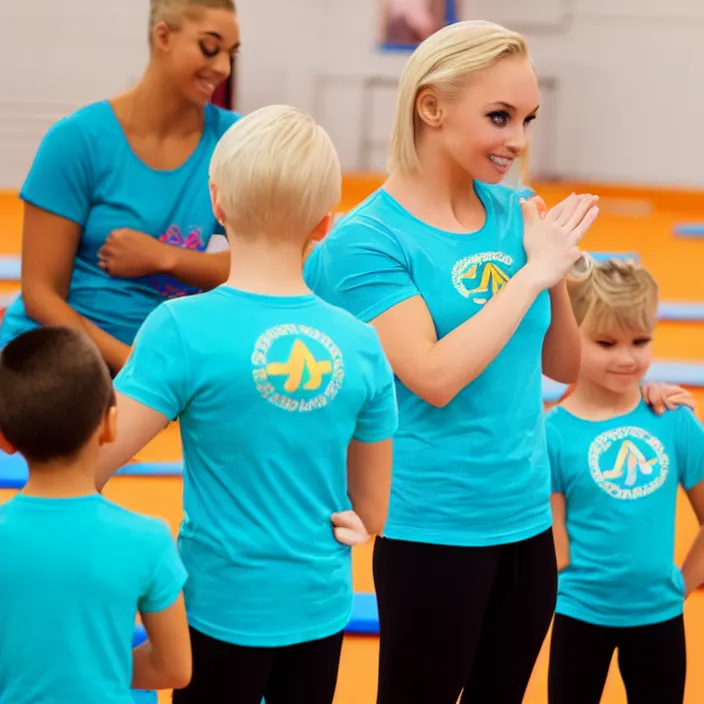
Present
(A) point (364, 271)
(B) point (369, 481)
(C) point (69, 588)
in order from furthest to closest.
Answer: (A) point (364, 271) < (B) point (369, 481) < (C) point (69, 588)

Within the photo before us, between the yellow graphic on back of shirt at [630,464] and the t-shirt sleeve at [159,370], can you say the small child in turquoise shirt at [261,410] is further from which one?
the yellow graphic on back of shirt at [630,464]

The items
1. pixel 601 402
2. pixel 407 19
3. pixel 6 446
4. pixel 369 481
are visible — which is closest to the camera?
pixel 369 481

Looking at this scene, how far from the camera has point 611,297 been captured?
253 cm

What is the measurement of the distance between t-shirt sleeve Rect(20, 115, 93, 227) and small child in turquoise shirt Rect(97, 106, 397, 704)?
1431 millimetres

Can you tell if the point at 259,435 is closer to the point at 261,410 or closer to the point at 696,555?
the point at 261,410

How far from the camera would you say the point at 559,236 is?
2.00 m

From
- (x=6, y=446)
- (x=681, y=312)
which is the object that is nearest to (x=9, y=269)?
(x=681, y=312)

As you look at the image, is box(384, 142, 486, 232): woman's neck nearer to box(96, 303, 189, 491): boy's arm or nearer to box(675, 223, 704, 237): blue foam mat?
box(96, 303, 189, 491): boy's arm

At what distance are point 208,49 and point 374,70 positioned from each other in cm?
885

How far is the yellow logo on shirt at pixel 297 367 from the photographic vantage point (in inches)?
64.9

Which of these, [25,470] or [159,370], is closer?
[159,370]

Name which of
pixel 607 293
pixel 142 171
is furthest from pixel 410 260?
pixel 142 171

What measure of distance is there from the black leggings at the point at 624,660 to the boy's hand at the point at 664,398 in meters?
0.41

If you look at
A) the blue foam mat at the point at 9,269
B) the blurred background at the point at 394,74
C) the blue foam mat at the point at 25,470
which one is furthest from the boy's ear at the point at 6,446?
the blurred background at the point at 394,74
